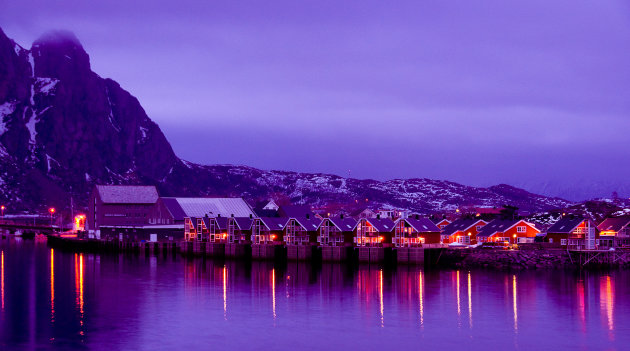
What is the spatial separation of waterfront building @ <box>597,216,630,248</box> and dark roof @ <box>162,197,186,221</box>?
77006 millimetres

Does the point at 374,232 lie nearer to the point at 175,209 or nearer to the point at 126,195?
the point at 175,209

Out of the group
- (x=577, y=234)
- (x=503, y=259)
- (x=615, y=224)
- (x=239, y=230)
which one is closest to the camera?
(x=503, y=259)

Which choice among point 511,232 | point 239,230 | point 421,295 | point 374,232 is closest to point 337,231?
point 374,232

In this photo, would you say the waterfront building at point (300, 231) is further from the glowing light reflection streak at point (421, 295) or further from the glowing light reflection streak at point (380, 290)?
the glowing light reflection streak at point (421, 295)

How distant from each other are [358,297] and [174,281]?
83.1 feet

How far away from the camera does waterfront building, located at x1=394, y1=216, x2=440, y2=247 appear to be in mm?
112438

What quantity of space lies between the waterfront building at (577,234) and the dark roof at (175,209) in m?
73.5

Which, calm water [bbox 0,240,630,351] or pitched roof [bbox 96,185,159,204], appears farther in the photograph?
pitched roof [bbox 96,185,159,204]

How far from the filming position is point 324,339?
54.0 m

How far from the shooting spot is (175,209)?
157875 millimetres

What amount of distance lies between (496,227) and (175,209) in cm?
6577

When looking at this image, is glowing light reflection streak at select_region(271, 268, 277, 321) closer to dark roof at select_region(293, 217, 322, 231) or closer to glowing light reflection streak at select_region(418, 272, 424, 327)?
glowing light reflection streak at select_region(418, 272, 424, 327)

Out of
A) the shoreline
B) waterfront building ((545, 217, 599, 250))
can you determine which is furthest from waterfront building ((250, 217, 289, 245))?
waterfront building ((545, 217, 599, 250))

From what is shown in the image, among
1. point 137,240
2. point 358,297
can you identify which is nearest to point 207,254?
point 137,240
